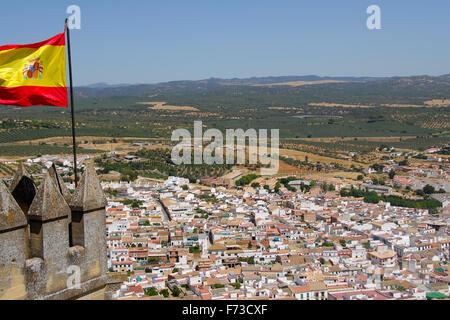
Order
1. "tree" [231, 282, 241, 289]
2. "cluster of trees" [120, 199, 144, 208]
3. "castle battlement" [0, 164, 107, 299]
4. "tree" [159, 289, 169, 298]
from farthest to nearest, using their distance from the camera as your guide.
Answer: "cluster of trees" [120, 199, 144, 208]
"tree" [231, 282, 241, 289]
"tree" [159, 289, 169, 298]
"castle battlement" [0, 164, 107, 299]

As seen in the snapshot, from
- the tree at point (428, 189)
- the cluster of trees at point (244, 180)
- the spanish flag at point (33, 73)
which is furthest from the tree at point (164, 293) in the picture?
the tree at point (428, 189)

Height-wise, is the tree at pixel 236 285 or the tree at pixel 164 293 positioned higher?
the tree at pixel 164 293

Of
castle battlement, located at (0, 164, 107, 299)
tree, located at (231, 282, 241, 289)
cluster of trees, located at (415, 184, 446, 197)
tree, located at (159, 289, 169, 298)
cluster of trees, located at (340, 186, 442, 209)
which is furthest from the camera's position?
cluster of trees, located at (415, 184, 446, 197)

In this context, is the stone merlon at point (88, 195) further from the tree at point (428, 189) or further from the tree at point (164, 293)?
the tree at point (428, 189)

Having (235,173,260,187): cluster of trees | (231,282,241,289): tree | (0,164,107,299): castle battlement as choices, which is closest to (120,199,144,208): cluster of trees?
(235,173,260,187): cluster of trees

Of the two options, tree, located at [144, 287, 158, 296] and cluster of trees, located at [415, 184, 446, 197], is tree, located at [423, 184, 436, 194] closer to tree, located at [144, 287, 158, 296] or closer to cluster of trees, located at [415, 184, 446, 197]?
cluster of trees, located at [415, 184, 446, 197]

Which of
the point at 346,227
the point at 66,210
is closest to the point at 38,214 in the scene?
the point at 66,210

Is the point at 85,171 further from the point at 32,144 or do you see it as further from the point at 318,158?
the point at 32,144
